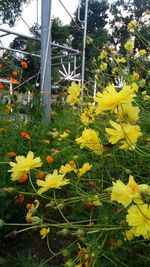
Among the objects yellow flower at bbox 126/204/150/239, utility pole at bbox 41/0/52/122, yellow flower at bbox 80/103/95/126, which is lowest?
yellow flower at bbox 126/204/150/239

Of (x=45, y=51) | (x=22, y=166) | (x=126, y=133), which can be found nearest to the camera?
(x=126, y=133)

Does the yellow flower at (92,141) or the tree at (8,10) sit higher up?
the tree at (8,10)

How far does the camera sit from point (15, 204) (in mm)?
1422

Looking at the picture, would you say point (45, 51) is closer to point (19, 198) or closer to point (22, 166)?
point (19, 198)

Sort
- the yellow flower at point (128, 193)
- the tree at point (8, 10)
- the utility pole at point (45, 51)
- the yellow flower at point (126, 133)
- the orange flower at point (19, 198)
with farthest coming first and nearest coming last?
the tree at point (8, 10) < the utility pole at point (45, 51) < the orange flower at point (19, 198) < the yellow flower at point (126, 133) < the yellow flower at point (128, 193)

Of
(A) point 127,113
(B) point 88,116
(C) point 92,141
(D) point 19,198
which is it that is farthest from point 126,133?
(D) point 19,198

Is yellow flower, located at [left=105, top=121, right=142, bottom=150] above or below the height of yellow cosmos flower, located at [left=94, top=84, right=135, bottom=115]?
below

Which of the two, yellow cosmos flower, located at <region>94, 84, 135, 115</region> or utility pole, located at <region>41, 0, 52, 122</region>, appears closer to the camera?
yellow cosmos flower, located at <region>94, 84, 135, 115</region>

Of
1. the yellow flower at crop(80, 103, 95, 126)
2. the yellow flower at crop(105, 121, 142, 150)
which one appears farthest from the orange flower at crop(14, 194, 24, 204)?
the yellow flower at crop(105, 121, 142, 150)

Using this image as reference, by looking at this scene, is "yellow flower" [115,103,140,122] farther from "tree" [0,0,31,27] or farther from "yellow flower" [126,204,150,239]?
"tree" [0,0,31,27]

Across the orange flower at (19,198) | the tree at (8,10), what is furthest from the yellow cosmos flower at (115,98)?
the tree at (8,10)

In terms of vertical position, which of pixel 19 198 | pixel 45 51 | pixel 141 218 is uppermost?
pixel 45 51

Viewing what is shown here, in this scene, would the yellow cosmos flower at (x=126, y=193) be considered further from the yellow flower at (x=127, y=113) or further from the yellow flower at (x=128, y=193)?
the yellow flower at (x=127, y=113)

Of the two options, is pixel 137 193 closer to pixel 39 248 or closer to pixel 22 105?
pixel 39 248
